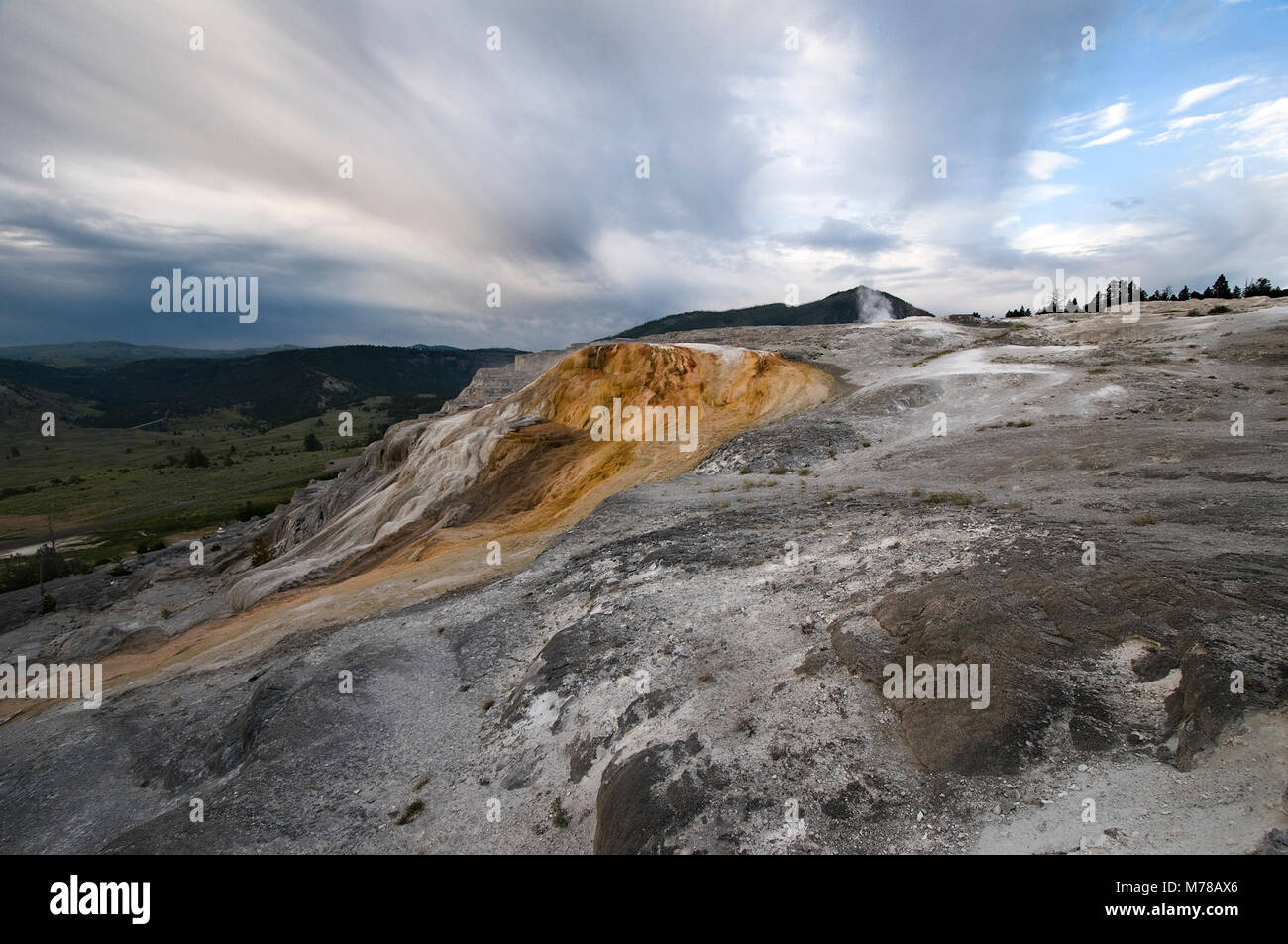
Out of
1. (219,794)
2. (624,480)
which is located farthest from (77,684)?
(624,480)

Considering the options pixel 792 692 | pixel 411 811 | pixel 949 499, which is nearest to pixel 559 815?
pixel 411 811

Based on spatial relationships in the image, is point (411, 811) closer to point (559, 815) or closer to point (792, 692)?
point (559, 815)

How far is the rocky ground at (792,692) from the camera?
290 inches

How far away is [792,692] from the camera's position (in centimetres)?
1028

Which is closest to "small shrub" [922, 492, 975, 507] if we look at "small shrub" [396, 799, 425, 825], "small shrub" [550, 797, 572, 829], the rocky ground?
the rocky ground

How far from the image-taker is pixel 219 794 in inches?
441

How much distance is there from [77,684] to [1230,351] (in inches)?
2222

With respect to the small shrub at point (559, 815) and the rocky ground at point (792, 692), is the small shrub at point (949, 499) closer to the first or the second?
the rocky ground at point (792, 692)

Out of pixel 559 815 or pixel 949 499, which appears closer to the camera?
pixel 559 815

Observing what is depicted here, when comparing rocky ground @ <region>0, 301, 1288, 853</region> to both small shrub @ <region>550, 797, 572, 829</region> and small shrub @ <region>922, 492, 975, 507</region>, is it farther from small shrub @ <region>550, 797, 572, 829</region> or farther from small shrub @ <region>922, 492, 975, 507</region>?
small shrub @ <region>922, 492, 975, 507</region>

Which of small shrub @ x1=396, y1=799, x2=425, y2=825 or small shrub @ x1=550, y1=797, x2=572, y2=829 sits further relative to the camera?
small shrub @ x1=396, y1=799, x2=425, y2=825

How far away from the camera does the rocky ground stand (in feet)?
24.2

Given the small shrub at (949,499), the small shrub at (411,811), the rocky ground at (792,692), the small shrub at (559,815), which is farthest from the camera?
the small shrub at (949,499)

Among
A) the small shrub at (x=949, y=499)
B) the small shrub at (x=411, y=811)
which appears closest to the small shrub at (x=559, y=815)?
the small shrub at (x=411, y=811)
